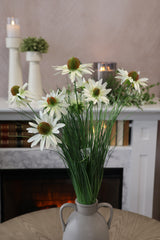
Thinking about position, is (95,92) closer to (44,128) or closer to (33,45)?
(44,128)

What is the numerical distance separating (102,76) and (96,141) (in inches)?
38.0

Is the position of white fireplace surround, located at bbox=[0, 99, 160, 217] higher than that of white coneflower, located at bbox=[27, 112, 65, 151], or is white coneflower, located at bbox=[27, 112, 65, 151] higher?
white coneflower, located at bbox=[27, 112, 65, 151]

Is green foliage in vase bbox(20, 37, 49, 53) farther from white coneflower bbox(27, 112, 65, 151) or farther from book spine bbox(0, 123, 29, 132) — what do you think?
white coneflower bbox(27, 112, 65, 151)

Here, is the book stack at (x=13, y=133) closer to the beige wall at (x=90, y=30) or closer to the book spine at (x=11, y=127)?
the book spine at (x=11, y=127)

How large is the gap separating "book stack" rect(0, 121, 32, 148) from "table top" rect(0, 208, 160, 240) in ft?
1.92

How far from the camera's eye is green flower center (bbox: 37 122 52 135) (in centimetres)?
66

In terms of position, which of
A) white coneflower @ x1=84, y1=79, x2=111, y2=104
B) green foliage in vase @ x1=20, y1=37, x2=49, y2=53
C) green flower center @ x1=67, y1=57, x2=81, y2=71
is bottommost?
white coneflower @ x1=84, y1=79, x2=111, y2=104

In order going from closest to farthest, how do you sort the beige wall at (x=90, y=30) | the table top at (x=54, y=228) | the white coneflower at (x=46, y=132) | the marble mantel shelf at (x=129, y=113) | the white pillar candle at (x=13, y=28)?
the white coneflower at (x=46, y=132) < the table top at (x=54, y=228) < the marble mantel shelf at (x=129, y=113) < the white pillar candle at (x=13, y=28) < the beige wall at (x=90, y=30)

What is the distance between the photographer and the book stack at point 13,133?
1.66m

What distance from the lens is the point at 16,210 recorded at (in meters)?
1.84

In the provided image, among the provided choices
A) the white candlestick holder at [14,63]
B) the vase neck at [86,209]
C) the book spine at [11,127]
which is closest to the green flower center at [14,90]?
the vase neck at [86,209]

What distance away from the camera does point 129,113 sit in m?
1.61

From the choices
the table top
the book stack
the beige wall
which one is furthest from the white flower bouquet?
the beige wall

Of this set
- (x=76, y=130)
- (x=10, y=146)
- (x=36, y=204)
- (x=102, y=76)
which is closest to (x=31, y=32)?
(x=102, y=76)
